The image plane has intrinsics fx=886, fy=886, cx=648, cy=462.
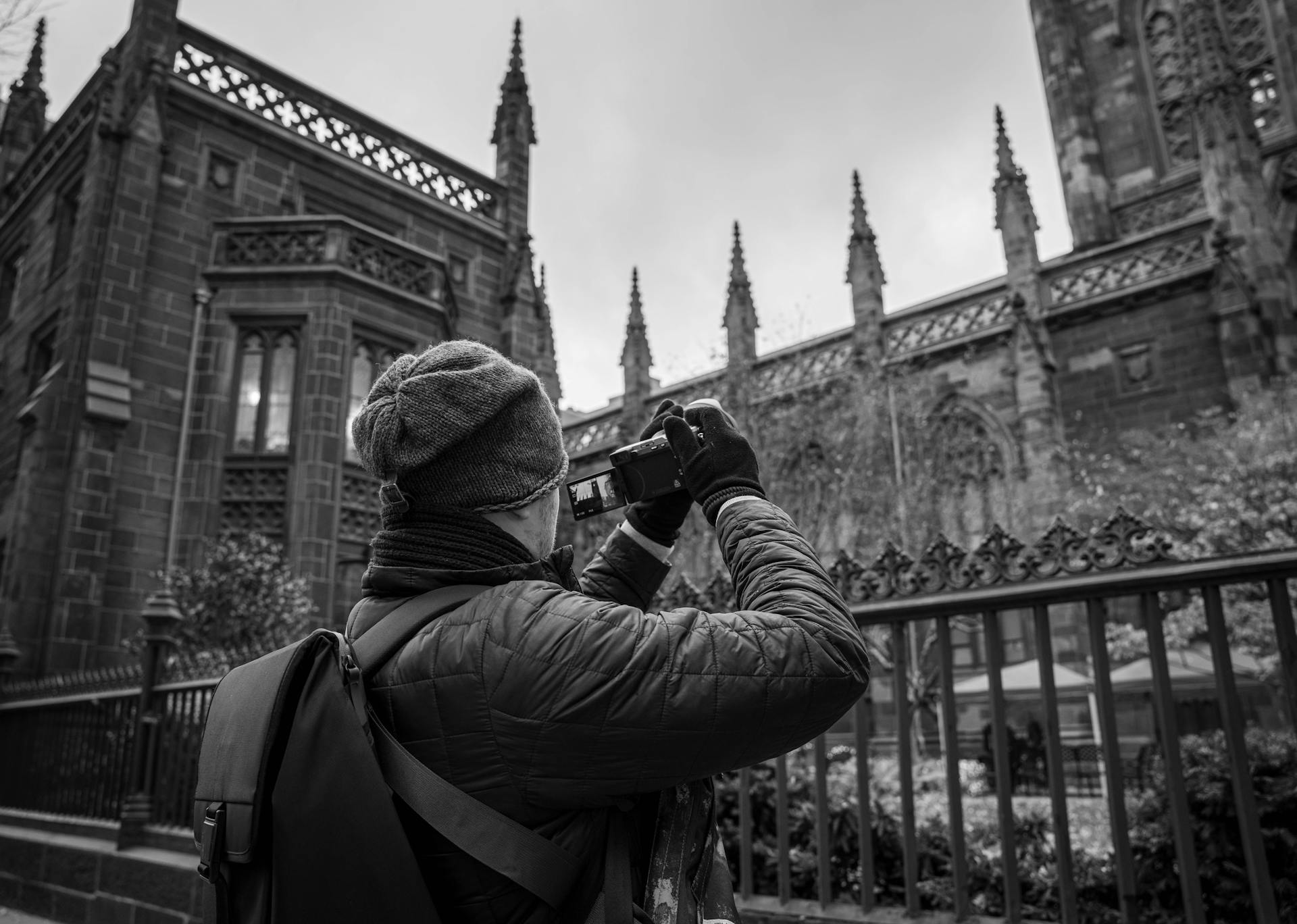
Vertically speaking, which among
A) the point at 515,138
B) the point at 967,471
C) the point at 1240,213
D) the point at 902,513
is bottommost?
the point at 902,513

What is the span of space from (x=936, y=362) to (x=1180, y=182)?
797 centimetres

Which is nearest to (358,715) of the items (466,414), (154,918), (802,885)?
(466,414)

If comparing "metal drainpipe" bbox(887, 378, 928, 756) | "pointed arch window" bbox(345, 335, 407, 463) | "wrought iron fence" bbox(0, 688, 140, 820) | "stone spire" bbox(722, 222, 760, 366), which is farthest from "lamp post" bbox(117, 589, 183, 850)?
"stone spire" bbox(722, 222, 760, 366)

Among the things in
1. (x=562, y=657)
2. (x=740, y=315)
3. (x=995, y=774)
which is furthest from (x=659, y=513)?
(x=740, y=315)

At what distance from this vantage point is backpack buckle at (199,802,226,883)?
1.24m

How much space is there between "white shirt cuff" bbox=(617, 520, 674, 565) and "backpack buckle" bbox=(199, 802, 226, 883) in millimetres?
875

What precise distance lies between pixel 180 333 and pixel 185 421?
136cm

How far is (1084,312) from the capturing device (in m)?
19.9

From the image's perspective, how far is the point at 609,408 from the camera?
25766 mm

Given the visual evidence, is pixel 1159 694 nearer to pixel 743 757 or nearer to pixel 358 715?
pixel 743 757

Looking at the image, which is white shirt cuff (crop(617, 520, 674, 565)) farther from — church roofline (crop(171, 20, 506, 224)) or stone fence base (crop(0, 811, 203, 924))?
church roofline (crop(171, 20, 506, 224))

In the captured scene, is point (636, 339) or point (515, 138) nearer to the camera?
point (515, 138)

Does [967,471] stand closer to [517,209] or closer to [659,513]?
[517,209]

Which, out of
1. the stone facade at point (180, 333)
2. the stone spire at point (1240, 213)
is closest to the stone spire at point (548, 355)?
the stone facade at point (180, 333)
